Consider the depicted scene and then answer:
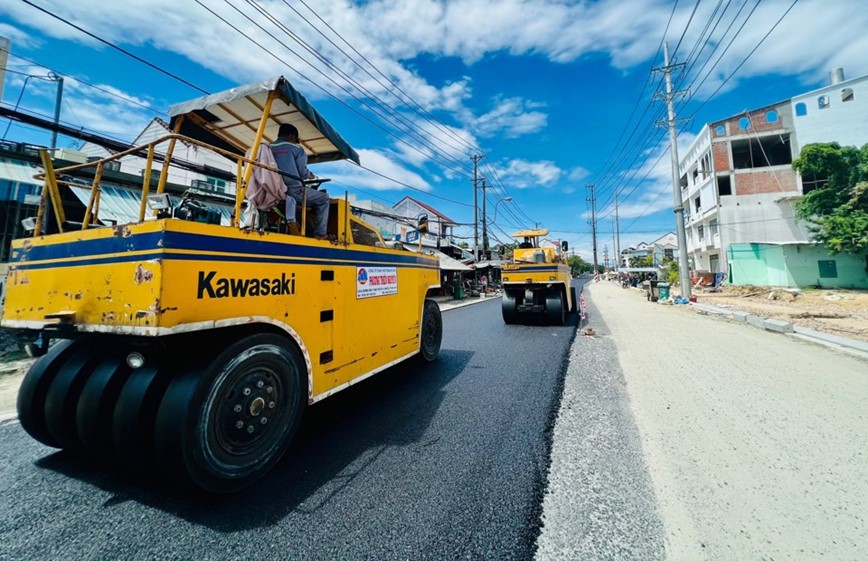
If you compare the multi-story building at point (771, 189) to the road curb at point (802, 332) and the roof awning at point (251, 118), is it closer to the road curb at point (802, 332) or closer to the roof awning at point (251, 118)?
the road curb at point (802, 332)

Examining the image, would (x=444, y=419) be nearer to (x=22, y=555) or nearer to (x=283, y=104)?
(x=22, y=555)

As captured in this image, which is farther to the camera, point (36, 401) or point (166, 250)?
point (36, 401)

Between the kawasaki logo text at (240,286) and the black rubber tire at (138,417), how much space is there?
2.07ft

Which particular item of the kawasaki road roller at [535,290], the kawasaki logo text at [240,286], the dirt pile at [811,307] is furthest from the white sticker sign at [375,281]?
the dirt pile at [811,307]

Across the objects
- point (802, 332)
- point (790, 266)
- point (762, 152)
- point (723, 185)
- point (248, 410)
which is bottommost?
point (802, 332)

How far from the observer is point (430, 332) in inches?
220

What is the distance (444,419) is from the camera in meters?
3.49

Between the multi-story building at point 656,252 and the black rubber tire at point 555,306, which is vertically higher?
the multi-story building at point 656,252

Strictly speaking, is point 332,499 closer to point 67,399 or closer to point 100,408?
point 100,408

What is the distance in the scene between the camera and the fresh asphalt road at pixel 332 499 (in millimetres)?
1832

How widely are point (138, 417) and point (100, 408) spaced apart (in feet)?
1.40

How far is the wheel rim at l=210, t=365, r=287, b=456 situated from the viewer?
7.25ft

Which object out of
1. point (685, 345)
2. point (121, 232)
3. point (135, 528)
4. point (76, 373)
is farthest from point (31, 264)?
point (685, 345)

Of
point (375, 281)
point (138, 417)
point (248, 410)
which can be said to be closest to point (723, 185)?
point (375, 281)
